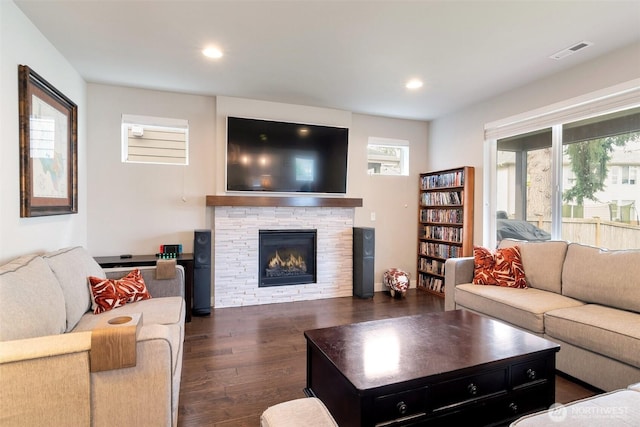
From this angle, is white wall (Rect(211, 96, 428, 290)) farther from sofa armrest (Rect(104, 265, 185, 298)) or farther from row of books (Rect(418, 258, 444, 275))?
sofa armrest (Rect(104, 265, 185, 298))

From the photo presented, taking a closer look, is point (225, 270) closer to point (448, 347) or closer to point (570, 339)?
point (448, 347)

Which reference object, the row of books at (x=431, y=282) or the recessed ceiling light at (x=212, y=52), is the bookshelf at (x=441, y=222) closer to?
the row of books at (x=431, y=282)

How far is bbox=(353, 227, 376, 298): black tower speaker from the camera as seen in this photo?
4.34m

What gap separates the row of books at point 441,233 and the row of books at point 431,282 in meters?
0.59

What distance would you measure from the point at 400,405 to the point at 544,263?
234cm

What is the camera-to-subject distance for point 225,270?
3.97m

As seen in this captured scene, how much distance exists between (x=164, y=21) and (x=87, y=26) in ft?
2.00

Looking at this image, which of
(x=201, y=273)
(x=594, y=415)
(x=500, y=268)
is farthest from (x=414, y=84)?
(x=594, y=415)

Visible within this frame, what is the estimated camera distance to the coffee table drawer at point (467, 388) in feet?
5.03

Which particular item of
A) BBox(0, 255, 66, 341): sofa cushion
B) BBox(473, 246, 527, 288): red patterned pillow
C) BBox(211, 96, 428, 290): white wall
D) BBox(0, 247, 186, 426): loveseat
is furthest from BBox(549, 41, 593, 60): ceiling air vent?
BBox(0, 255, 66, 341): sofa cushion

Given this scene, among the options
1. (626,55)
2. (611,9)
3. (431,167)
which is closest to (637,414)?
(611,9)

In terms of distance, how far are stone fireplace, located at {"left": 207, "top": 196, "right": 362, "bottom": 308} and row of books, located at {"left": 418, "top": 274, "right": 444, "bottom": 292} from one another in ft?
3.92

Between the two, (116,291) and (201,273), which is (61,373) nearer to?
(116,291)

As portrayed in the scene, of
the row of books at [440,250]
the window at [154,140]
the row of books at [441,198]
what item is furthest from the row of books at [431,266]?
the window at [154,140]
